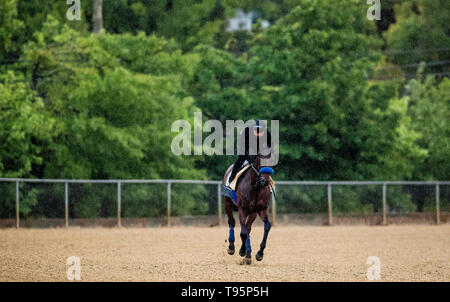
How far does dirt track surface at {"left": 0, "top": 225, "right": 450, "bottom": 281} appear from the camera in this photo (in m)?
15.2

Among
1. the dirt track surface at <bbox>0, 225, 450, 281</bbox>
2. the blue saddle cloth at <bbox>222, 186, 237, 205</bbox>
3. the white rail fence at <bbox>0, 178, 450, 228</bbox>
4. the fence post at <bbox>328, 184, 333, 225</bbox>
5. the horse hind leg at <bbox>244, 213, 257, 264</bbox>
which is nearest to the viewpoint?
the dirt track surface at <bbox>0, 225, 450, 281</bbox>

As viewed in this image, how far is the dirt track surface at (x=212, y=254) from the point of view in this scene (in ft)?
49.8

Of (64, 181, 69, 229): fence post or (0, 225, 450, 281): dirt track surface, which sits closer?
(0, 225, 450, 281): dirt track surface

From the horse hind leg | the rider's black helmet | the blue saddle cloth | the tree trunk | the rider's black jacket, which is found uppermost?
the tree trunk

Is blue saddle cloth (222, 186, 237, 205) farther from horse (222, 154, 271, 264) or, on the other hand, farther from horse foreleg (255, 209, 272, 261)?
horse foreleg (255, 209, 272, 261)

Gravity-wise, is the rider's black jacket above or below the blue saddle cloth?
above

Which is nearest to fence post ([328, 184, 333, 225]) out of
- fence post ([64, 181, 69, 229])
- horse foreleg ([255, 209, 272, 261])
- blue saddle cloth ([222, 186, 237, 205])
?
fence post ([64, 181, 69, 229])

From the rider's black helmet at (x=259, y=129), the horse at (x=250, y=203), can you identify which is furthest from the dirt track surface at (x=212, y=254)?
the rider's black helmet at (x=259, y=129)

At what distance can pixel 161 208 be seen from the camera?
1258 inches

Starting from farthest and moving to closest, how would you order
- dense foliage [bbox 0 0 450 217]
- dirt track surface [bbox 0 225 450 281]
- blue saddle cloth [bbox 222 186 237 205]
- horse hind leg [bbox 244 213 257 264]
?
1. dense foliage [bbox 0 0 450 217]
2. blue saddle cloth [bbox 222 186 237 205]
3. horse hind leg [bbox 244 213 257 264]
4. dirt track surface [bbox 0 225 450 281]

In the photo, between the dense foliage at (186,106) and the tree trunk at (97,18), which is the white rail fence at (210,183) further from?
the tree trunk at (97,18)

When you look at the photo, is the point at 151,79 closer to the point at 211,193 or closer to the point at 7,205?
the point at 211,193

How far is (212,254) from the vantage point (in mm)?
19703
